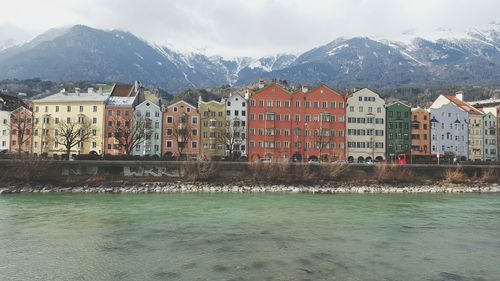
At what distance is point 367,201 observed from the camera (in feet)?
145

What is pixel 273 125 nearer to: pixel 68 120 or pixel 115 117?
pixel 115 117

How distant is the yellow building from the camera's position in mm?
85812

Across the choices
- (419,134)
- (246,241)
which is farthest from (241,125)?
(246,241)

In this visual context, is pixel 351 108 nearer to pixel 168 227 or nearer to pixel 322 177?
pixel 322 177

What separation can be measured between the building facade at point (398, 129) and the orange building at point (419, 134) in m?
1.20

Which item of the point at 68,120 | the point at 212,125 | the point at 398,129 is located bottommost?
the point at 398,129

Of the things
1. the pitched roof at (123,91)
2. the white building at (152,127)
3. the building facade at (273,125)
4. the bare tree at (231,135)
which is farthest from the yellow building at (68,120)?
the building facade at (273,125)

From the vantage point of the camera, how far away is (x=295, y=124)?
88562 millimetres

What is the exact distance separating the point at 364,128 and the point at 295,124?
1454 centimetres

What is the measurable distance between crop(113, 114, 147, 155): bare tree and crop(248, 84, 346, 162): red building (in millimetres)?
20453

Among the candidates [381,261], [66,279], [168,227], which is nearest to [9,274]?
[66,279]

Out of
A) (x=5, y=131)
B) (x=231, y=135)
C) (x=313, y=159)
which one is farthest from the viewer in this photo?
(x=5, y=131)

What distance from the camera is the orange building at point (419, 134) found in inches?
3659

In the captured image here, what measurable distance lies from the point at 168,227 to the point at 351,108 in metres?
69.1
